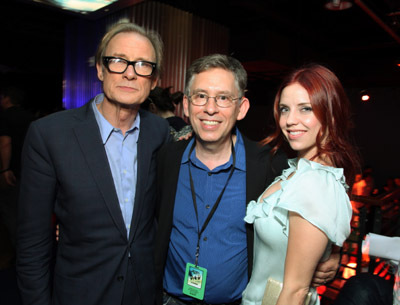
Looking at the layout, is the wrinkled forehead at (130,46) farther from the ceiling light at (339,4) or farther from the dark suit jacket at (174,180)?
the ceiling light at (339,4)

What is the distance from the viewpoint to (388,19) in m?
5.97

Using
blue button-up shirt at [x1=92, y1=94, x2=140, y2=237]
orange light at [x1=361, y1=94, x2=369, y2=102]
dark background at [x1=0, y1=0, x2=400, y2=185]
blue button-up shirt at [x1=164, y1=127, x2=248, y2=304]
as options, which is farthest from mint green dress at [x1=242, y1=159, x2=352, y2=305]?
orange light at [x1=361, y1=94, x2=369, y2=102]

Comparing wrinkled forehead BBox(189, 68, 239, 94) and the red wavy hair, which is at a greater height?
wrinkled forehead BBox(189, 68, 239, 94)

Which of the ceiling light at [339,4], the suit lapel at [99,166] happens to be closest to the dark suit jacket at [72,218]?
the suit lapel at [99,166]

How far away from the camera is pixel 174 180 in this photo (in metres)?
1.74

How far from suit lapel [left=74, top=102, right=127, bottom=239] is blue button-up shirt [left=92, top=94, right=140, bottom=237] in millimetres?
63

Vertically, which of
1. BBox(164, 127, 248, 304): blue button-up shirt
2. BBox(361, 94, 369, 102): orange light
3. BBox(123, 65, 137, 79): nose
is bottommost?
BBox(164, 127, 248, 304): blue button-up shirt

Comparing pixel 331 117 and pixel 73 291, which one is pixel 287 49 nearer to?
pixel 331 117

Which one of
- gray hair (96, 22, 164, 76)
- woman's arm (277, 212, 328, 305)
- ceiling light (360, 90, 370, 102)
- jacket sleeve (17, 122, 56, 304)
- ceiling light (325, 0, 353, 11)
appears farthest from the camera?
ceiling light (360, 90, 370, 102)

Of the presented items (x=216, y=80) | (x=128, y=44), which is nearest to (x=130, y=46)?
(x=128, y=44)

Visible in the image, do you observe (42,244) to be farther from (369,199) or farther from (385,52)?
(385,52)

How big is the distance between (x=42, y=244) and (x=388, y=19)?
6989 mm

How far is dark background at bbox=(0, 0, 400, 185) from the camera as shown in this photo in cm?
762

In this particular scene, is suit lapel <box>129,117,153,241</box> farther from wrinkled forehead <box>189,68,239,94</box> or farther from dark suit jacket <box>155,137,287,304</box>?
wrinkled forehead <box>189,68,239,94</box>
